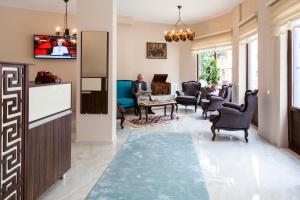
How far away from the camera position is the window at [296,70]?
15.1ft

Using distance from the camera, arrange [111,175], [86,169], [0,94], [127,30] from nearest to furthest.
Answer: [0,94]
[111,175]
[86,169]
[127,30]

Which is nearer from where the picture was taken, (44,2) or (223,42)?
(44,2)

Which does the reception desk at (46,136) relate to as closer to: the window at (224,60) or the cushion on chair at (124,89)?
the cushion on chair at (124,89)

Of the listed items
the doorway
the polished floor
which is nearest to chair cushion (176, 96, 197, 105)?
the polished floor

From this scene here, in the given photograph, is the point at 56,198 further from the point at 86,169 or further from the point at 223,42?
the point at 223,42

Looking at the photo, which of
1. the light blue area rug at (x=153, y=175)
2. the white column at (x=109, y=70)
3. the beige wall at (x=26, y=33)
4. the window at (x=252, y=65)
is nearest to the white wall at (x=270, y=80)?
the window at (x=252, y=65)

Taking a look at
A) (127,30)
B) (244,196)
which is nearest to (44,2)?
(127,30)

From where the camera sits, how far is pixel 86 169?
146 inches

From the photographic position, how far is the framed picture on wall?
992 cm

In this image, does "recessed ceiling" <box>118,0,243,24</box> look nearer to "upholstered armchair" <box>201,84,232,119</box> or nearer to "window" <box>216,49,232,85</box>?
"window" <box>216,49,232,85</box>

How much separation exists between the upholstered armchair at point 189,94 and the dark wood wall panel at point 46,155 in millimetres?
6127

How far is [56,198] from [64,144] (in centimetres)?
65

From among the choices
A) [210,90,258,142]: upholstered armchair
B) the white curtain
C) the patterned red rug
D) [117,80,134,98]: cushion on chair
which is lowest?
the patterned red rug

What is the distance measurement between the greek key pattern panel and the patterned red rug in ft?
15.2
